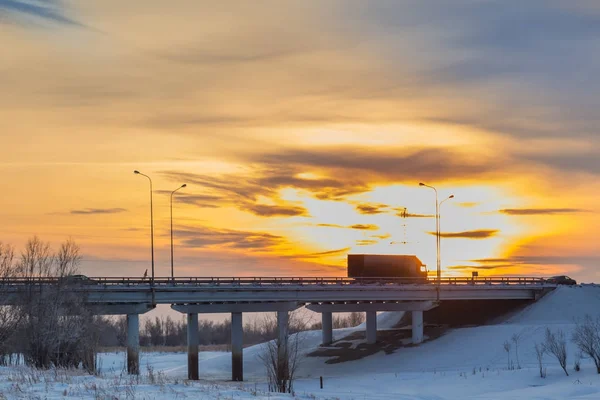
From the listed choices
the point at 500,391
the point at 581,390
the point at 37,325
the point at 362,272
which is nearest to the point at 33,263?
the point at 37,325

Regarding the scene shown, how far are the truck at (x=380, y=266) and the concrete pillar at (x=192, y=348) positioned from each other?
32.9 meters

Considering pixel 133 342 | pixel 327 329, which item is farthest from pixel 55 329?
pixel 327 329

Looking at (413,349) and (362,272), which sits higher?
(362,272)

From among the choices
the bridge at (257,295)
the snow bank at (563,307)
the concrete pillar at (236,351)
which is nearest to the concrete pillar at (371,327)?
the bridge at (257,295)

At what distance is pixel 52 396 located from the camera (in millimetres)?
29969

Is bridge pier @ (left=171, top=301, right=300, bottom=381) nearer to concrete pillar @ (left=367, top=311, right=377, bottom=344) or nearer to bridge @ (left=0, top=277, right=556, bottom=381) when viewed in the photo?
bridge @ (left=0, top=277, right=556, bottom=381)

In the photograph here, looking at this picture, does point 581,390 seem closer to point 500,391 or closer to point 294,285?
point 500,391

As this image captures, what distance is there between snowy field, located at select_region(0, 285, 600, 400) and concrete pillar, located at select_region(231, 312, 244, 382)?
164cm

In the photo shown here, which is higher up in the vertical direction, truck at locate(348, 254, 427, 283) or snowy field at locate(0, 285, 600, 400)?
truck at locate(348, 254, 427, 283)

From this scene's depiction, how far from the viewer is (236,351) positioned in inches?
3280

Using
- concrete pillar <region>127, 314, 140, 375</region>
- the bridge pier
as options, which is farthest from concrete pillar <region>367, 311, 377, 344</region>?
concrete pillar <region>127, 314, 140, 375</region>

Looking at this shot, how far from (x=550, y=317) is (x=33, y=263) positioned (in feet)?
186

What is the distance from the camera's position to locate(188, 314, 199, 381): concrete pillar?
8060 cm

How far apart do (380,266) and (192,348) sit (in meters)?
37.4
